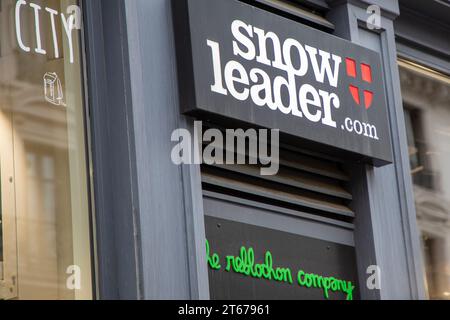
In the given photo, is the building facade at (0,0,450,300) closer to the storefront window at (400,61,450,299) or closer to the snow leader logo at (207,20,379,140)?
the snow leader logo at (207,20,379,140)

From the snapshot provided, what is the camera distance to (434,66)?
28.8ft

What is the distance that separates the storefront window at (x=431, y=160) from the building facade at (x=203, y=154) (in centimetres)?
19

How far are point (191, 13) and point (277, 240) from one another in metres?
1.53

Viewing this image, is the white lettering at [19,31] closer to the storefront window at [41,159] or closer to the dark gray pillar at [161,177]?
the storefront window at [41,159]

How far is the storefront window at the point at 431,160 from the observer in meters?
8.19

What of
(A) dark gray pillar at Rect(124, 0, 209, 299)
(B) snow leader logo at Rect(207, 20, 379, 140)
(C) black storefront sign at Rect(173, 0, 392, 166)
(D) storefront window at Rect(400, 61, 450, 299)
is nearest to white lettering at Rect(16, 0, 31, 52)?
(A) dark gray pillar at Rect(124, 0, 209, 299)

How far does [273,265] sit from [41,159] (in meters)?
1.69

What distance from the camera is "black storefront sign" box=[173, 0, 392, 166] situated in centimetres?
637

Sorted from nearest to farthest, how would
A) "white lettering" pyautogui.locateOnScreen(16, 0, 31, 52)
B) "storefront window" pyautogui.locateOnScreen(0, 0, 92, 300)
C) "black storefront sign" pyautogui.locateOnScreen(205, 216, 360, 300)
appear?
"storefront window" pyautogui.locateOnScreen(0, 0, 92, 300) → "white lettering" pyautogui.locateOnScreen(16, 0, 31, 52) → "black storefront sign" pyautogui.locateOnScreen(205, 216, 360, 300)

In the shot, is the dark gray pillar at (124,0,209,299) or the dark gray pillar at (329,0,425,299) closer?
the dark gray pillar at (124,0,209,299)

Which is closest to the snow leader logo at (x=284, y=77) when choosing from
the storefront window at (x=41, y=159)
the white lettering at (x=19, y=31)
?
the storefront window at (x=41, y=159)
